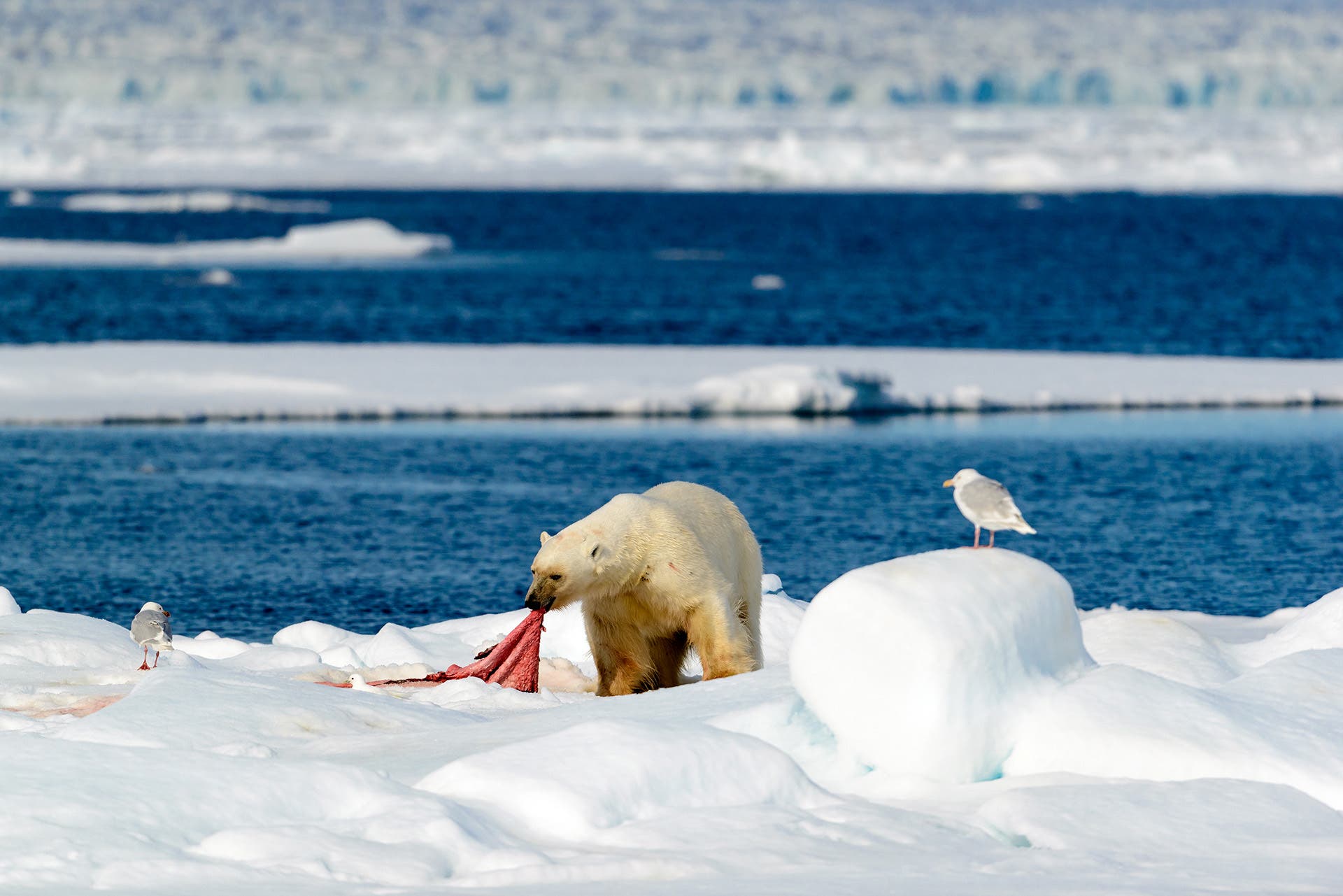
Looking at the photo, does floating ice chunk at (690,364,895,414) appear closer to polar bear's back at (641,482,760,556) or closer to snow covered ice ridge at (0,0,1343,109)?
polar bear's back at (641,482,760,556)

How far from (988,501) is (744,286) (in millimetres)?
33698

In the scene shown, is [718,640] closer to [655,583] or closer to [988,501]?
[655,583]

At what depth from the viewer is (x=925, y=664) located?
551 cm

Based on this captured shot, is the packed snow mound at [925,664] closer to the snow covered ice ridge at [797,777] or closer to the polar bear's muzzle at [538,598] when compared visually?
the snow covered ice ridge at [797,777]

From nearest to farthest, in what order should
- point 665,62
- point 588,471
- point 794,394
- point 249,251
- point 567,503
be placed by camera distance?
1. point 567,503
2. point 588,471
3. point 794,394
4. point 249,251
5. point 665,62

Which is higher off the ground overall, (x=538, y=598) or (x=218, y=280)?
(x=218, y=280)

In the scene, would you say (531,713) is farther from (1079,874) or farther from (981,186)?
(981,186)

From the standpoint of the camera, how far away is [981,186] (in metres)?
71.7

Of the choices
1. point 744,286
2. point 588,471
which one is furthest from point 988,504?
point 744,286

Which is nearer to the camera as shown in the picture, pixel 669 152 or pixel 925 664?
pixel 925 664

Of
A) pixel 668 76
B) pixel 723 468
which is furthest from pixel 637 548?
pixel 668 76

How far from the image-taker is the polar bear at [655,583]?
7.18 m

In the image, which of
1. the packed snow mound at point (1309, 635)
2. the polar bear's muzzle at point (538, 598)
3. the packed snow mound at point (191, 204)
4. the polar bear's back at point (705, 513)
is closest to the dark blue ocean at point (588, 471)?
the polar bear's back at point (705, 513)

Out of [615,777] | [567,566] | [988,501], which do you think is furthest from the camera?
[988,501]
